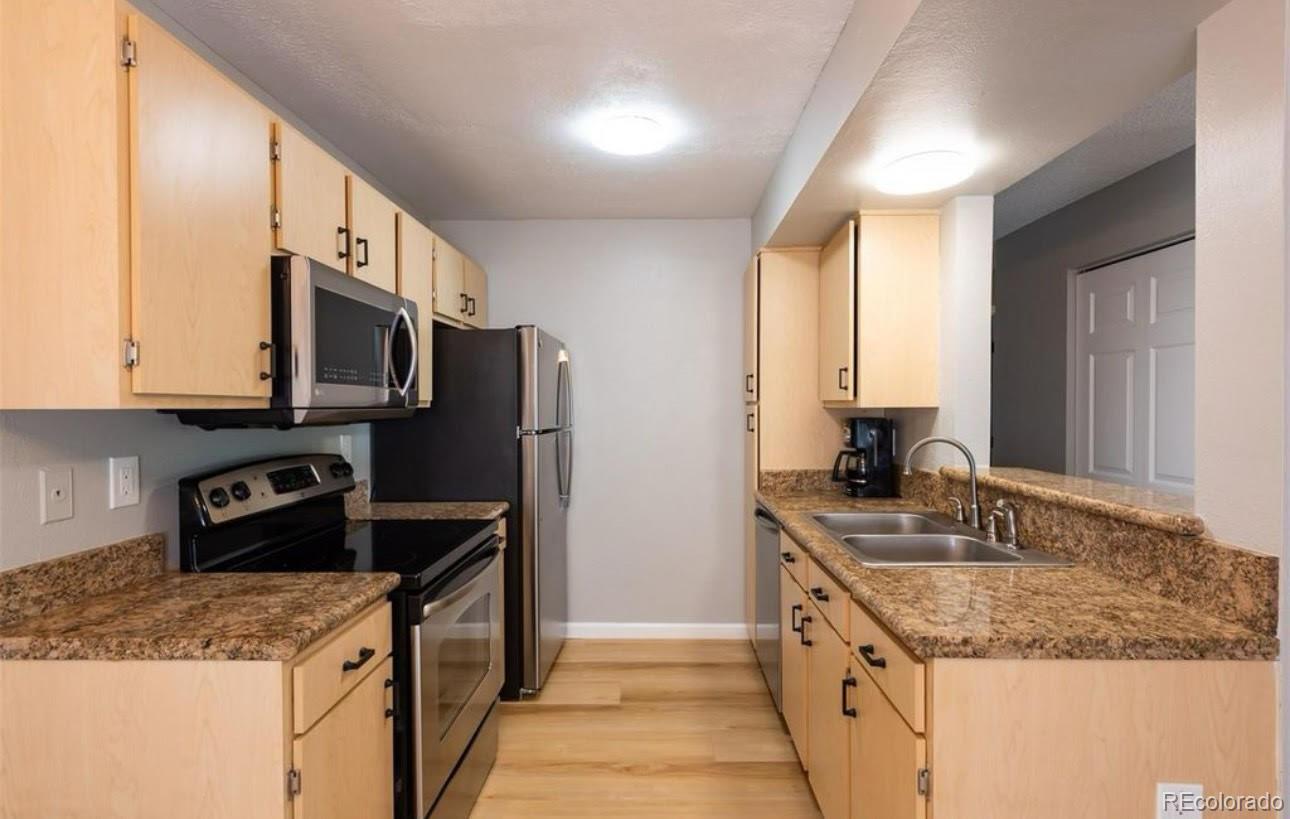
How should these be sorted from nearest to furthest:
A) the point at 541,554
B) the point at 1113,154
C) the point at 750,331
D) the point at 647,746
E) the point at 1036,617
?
1. the point at 1036,617
2. the point at 647,746
3. the point at 1113,154
4. the point at 541,554
5. the point at 750,331

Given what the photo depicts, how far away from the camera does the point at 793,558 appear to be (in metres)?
2.35

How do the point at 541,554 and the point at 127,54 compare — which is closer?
the point at 127,54

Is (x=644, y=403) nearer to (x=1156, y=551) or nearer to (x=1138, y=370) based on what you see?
(x=1138, y=370)

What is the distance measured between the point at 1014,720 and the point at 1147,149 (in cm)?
260

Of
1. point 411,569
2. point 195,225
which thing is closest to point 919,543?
point 411,569

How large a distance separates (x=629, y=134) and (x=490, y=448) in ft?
4.63

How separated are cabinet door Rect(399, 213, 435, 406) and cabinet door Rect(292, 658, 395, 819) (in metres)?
1.27

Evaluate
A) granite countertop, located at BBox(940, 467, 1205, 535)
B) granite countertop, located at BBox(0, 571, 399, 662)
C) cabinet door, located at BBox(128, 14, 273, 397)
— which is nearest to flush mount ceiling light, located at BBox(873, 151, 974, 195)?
granite countertop, located at BBox(940, 467, 1205, 535)

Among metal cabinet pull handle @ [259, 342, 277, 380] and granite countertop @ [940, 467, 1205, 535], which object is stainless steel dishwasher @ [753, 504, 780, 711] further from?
metal cabinet pull handle @ [259, 342, 277, 380]

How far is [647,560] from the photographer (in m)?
3.72

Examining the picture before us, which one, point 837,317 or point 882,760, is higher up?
point 837,317

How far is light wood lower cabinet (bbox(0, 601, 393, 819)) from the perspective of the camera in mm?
1190

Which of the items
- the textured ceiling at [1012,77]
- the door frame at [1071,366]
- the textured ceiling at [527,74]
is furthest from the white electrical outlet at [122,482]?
the door frame at [1071,366]

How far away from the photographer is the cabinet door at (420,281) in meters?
2.47
